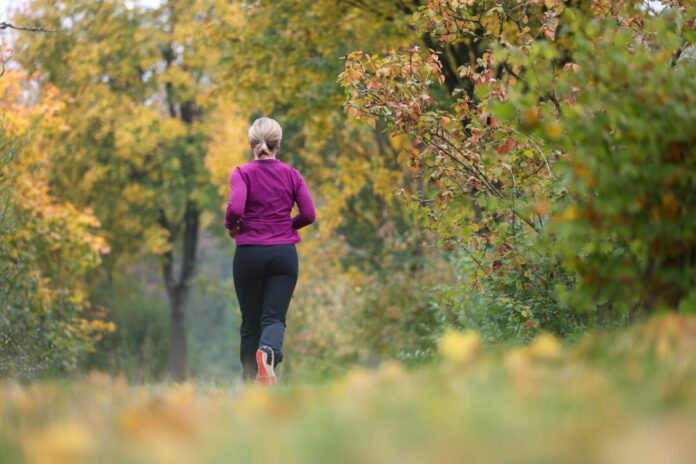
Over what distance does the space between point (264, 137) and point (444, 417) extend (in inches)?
183

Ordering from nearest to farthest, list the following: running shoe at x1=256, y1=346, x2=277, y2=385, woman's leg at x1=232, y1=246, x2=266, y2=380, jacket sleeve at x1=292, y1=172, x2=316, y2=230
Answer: running shoe at x1=256, y1=346, x2=277, y2=385 → woman's leg at x1=232, y1=246, x2=266, y2=380 → jacket sleeve at x1=292, y1=172, x2=316, y2=230

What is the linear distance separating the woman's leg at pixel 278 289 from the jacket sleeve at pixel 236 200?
0.38 m

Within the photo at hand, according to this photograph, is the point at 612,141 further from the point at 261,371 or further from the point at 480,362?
the point at 261,371

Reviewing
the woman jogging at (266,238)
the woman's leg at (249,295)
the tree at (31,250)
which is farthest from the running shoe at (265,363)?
the tree at (31,250)

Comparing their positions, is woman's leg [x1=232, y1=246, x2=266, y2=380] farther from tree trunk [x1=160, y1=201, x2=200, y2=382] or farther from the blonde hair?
tree trunk [x1=160, y1=201, x2=200, y2=382]

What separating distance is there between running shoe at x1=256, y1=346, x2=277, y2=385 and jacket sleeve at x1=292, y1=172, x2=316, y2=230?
39.5 inches

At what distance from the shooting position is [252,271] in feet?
21.7

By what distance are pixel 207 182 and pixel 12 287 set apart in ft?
50.4

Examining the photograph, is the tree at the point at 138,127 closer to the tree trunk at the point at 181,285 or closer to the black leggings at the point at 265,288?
the tree trunk at the point at 181,285

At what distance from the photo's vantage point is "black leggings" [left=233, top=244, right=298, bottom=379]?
659 centimetres

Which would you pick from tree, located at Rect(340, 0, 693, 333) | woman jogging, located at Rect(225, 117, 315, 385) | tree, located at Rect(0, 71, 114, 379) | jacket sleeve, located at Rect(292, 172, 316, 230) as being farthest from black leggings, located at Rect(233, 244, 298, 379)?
tree, located at Rect(0, 71, 114, 379)

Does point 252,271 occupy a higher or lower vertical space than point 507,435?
lower

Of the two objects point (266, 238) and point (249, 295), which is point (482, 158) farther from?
point (249, 295)

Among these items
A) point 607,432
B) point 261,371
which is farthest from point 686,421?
point 261,371
